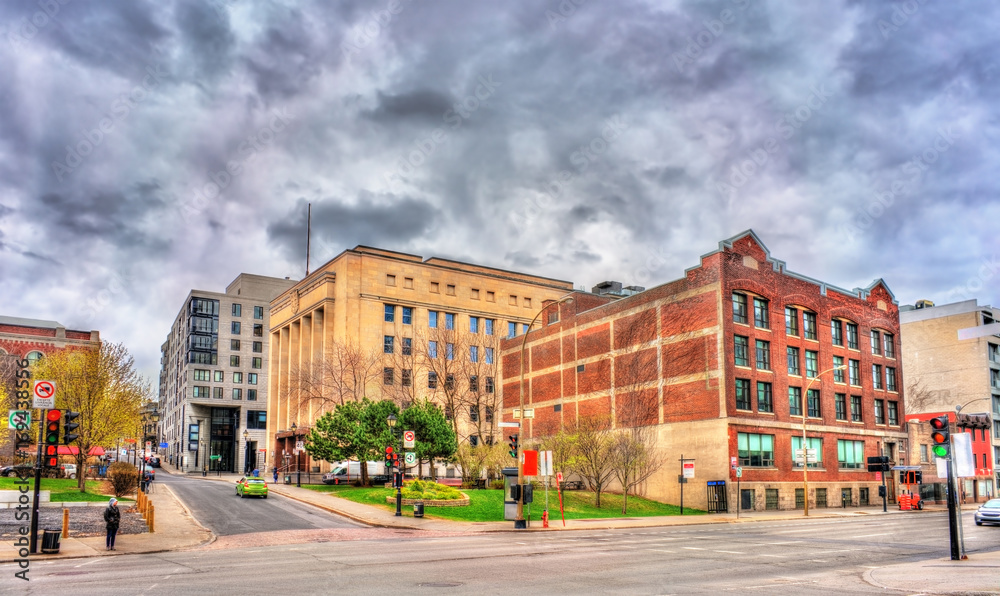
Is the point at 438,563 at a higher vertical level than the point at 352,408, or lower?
lower

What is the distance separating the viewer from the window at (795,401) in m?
58.5

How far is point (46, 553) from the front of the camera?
23.2 meters

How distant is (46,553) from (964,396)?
→ 9102 centimetres

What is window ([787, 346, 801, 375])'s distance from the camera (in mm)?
59375

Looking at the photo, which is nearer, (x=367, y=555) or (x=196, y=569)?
(x=196, y=569)

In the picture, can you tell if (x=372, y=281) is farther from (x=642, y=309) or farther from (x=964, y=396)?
(x=964, y=396)

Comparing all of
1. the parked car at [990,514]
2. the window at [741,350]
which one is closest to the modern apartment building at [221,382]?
the window at [741,350]

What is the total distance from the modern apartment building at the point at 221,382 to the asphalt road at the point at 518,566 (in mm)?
97987

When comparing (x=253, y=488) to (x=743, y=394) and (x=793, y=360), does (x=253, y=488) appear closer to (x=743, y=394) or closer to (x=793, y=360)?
(x=743, y=394)

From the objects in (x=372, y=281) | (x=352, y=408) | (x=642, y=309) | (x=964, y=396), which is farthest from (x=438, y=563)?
(x=964, y=396)

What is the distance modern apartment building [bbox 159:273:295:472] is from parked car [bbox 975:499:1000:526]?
9867 cm

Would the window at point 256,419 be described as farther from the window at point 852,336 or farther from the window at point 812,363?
the window at point 852,336

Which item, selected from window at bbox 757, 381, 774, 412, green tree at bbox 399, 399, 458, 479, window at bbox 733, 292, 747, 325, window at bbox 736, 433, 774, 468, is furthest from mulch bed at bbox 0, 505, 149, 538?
window at bbox 757, 381, 774, 412

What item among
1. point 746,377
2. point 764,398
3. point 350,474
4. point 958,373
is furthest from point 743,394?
point 958,373
